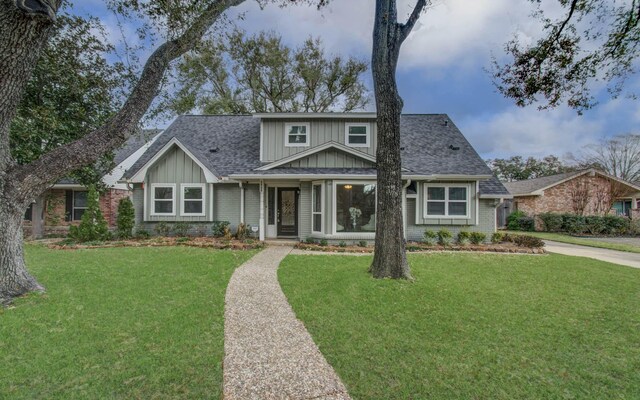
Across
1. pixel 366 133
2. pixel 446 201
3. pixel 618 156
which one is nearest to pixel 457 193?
pixel 446 201

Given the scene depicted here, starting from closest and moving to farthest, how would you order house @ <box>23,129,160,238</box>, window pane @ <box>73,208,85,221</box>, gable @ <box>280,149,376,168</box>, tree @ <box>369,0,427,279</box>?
tree @ <box>369,0,427,279</box>
gable @ <box>280,149,376,168</box>
house @ <box>23,129,160,238</box>
window pane @ <box>73,208,85,221</box>

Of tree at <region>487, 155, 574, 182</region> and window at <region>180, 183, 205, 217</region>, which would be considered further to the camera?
tree at <region>487, 155, 574, 182</region>

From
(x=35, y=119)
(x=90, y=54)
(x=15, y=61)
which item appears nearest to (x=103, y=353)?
(x=15, y=61)

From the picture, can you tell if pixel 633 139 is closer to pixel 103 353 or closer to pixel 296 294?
pixel 296 294

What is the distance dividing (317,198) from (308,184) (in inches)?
29.8

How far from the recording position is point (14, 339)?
3635 millimetres

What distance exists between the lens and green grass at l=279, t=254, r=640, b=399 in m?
2.97

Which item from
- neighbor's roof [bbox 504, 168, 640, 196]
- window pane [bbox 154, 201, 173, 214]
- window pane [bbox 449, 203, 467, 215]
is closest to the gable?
window pane [bbox 449, 203, 467, 215]

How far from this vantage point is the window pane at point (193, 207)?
43.4ft

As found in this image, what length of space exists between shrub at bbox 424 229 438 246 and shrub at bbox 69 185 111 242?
42.7 feet

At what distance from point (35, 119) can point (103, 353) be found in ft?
34.8

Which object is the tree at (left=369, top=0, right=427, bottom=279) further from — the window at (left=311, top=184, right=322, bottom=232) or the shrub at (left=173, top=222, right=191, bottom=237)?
the shrub at (left=173, top=222, right=191, bottom=237)

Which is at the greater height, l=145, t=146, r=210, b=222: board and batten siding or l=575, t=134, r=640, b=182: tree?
l=575, t=134, r=640, b=182: tree

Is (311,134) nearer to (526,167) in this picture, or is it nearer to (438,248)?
(438,248)
